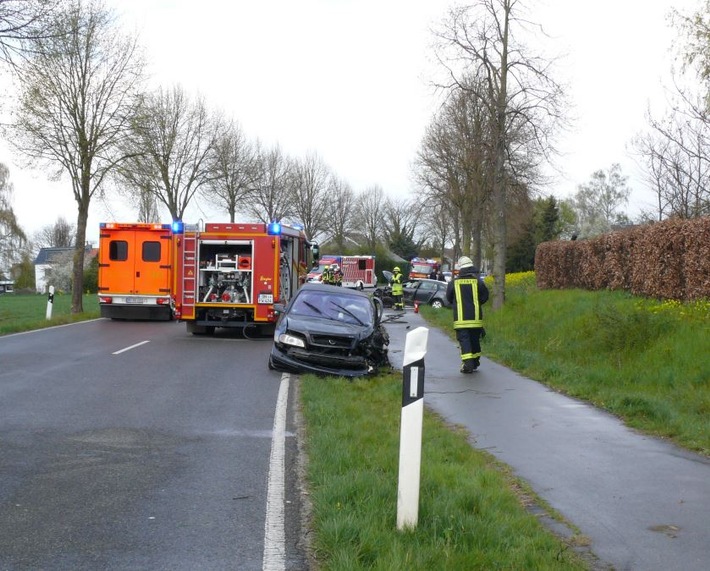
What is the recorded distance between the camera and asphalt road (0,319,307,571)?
477 cm

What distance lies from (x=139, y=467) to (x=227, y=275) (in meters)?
13.1

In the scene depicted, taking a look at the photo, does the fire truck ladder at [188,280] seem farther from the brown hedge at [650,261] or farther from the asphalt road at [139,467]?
the brown hedge at [650,261]

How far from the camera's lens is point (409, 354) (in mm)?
4969

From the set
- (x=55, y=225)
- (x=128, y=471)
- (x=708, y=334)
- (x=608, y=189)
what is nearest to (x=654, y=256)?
(x=708, y=334)

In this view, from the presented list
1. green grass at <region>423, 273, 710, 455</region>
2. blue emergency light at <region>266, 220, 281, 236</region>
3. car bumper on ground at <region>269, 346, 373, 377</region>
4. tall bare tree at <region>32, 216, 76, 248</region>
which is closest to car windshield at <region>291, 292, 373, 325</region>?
car bumper on ground at <region>269, 346, 373, 377</region>

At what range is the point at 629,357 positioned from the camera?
13203 millimetres

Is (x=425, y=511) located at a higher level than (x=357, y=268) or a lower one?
lower

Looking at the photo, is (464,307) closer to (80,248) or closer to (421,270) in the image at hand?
(80,248)

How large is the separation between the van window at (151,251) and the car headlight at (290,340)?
12255 millimetres

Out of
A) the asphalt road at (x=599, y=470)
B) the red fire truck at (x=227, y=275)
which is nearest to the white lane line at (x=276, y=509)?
the asphalt road at (x=599, y=470)

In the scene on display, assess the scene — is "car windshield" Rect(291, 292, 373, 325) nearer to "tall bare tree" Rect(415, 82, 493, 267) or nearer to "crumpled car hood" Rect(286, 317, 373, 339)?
"crumpled car hood" Rect(286, 317, 373, 339)

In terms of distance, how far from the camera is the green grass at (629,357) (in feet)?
30.0

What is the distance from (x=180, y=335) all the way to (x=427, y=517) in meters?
15.9

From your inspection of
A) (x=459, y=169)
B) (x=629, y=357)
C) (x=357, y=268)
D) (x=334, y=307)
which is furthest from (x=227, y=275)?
(x=357, y=268)
